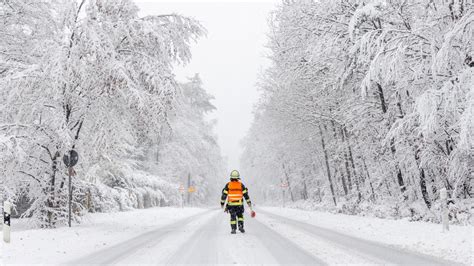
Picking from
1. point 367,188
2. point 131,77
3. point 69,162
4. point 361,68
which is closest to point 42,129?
point 69,162

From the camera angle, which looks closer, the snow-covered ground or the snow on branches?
the snow-covered ground

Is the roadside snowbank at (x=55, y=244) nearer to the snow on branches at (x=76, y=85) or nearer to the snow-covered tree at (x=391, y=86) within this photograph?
the snow on branches at (x=76, y=85)

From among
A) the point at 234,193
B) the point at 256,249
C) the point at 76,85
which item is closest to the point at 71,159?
the point at 76,85

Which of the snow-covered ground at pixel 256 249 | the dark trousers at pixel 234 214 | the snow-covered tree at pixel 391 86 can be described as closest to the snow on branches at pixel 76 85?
the snow-covered ground at pixel 256 249

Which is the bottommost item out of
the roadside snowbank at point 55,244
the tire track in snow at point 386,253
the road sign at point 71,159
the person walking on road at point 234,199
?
the tire track in snow at point 386,253

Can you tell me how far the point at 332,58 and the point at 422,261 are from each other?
11238mm

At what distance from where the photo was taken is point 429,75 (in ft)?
44.5

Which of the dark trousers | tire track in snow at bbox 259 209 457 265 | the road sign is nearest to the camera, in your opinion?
tire track in snow at bbox 259 209 457 265

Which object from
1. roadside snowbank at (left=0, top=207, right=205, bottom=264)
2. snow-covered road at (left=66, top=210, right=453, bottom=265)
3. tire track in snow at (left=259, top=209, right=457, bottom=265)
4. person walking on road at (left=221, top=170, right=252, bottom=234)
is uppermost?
person walking on road at (left=221, top=170, right=252, bottom=234)

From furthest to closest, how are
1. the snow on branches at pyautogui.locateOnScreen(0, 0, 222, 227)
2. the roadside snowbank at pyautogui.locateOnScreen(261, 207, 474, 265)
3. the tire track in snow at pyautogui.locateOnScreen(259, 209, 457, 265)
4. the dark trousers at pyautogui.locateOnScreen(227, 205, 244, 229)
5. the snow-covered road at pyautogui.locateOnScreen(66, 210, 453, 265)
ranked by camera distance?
the snow on branches at pyautogui.locateOnScreen(0, 0, 222, 227), the dark trousers at pyautogui.locateOnScreen(227, 205, 244, 229), the roadside snowbank at pyautogui.locateOnScreen(261, 207, 474, 265), the snow-covered road at pyautogui.locateOnScreen(66, 210, 453, 265), the tire track in snow at pyautogui.locateOnScreen(259, 209, 457, 265)

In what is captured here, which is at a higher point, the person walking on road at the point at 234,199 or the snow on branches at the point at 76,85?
the snow on branches at the point at 76,85

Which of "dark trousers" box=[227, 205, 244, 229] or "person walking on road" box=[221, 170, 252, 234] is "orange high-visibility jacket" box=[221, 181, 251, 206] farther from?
"dark trousers" box=[227, 205, 244, 229]

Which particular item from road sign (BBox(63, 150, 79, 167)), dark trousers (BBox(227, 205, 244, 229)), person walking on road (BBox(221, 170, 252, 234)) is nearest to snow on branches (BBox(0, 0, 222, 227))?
road sign (BBox(63, 150, 79, 167))

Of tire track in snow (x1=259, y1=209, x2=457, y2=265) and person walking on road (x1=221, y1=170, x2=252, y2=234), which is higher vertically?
person walking on road (x1=221, y1=170, x2=252, y2=234)
